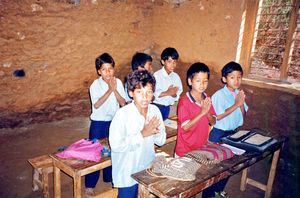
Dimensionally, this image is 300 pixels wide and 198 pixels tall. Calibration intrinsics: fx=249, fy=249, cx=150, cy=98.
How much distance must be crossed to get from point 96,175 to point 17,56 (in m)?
2.91

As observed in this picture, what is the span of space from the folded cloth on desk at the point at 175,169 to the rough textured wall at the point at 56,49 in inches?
145

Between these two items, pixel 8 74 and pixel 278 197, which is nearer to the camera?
pixel 278 197

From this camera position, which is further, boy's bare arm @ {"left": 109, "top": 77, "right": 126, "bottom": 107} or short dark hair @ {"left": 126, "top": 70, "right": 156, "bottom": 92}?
boy's bare arm @ {"left": 109, "top": 77, "right": 126, "bottom": 107}

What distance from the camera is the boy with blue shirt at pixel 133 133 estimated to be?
2.08m

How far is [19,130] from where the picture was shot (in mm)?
4848

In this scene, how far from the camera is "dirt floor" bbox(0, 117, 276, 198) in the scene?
3380 mm

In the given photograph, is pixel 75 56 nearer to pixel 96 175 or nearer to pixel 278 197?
pixel 96 175

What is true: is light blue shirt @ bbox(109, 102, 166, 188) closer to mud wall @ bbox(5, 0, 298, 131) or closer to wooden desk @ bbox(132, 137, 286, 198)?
wooden desk @ bbox(132, 137, 286, 198)

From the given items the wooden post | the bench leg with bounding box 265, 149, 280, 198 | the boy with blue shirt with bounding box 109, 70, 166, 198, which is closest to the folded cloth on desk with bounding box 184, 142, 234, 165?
the boy with blue shirt with bounding box 109, 70, 166, 198

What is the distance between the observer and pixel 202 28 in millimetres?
4902

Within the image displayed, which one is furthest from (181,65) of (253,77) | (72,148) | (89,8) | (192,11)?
(72,148)

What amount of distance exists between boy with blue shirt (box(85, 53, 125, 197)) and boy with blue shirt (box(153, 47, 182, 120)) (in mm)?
780

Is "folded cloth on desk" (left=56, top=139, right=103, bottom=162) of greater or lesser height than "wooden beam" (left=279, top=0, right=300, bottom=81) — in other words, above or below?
below

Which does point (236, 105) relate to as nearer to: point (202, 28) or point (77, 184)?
point (77, 184)
